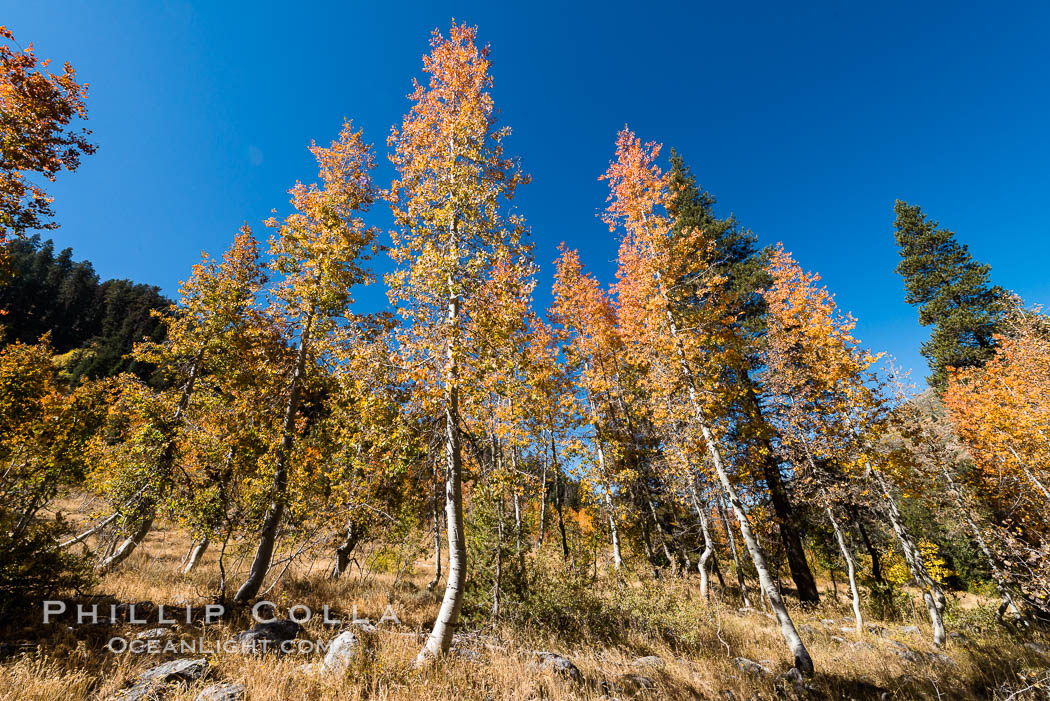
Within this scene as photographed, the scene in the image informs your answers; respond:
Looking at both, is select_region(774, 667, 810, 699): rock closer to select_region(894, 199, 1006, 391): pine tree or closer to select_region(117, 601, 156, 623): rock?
select_region(117, 601, 156, 623): rock

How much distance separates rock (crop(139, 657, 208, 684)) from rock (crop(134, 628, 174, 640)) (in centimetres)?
128

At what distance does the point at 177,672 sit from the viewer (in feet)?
16.1

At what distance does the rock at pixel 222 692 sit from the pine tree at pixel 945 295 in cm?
3588

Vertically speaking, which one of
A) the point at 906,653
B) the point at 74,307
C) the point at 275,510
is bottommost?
the point at 906,653

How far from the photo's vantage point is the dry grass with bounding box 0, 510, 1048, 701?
186 inches

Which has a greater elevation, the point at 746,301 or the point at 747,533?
the point at 746,301

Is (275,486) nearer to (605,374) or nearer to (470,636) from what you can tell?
(470,636)

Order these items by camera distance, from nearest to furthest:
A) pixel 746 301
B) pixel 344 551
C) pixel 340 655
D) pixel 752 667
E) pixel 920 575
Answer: pixel 340 655 < pixel 752 667 < pixel 920 575 < pixel 344 551 < pixel 746 301

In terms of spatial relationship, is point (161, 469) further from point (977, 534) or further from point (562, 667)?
point (977, 534)

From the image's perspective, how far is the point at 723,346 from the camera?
10.2m

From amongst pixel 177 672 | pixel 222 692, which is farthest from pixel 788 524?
pixel 177 672

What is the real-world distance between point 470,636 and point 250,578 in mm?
5347

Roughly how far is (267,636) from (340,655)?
206 cm

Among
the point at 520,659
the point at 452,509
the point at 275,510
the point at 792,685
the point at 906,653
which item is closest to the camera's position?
the point at 452,509
